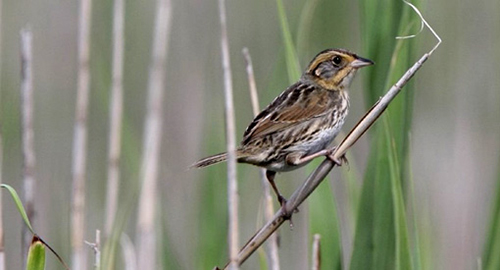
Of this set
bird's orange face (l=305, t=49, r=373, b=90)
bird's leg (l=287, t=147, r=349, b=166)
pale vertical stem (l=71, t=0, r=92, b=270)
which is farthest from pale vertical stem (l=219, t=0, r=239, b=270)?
bird's orange face (l=305, t=49, r=373, b=90)

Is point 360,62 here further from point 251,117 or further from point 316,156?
point 251,117

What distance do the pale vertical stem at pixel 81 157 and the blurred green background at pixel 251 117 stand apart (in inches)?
4.5

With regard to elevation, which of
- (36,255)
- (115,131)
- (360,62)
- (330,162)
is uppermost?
(360,62)

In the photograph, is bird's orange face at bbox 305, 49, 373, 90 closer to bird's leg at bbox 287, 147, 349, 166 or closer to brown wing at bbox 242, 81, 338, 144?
brown wing at bbox 242, 81, 338, 144

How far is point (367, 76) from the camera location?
2.40 meters

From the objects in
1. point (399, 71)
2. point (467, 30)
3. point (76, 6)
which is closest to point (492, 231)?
point (399, 71)

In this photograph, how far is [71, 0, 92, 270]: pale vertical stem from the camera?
2.16 metres

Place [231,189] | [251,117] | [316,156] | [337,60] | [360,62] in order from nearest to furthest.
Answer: [231,189], [316,156], [360,62], [337,60], [251,117]

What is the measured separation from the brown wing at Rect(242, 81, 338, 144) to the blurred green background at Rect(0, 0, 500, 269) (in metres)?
0.06

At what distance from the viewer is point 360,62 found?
2598 millimetres

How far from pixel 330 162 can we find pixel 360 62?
0.57m

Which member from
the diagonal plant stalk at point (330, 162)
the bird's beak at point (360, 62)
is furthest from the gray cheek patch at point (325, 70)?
the diagonal plant stalk at point (330, 162)

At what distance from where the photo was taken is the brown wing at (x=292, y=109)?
2609 mm

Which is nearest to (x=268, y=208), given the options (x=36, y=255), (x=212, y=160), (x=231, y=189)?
(x=212, y=160)
